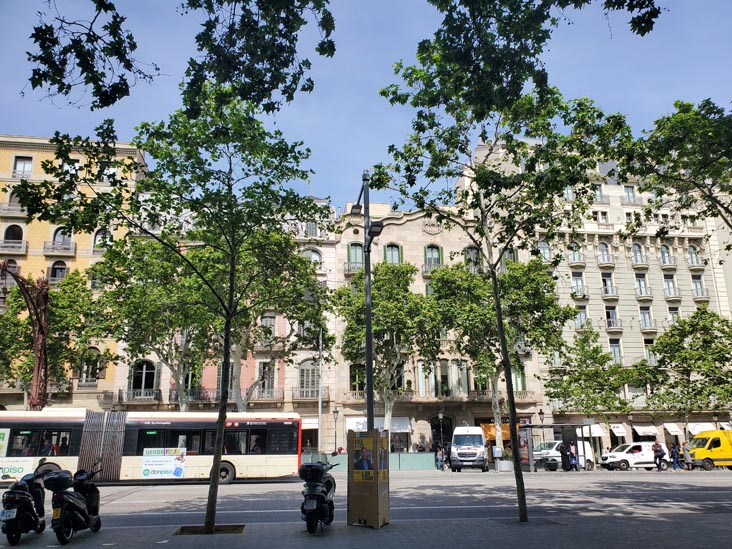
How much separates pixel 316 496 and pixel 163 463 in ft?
49.6

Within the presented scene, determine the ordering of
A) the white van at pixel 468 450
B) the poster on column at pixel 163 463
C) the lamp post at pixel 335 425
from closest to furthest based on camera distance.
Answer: the poster on column at pixel 163 463, the white van at pixel 468 450, the lamp post at pixel 335 425

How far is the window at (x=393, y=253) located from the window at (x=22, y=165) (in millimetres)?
25868

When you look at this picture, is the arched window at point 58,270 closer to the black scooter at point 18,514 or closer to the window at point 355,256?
the window at point 355,256

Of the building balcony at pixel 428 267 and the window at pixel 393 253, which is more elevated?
the window at pixel 393 253

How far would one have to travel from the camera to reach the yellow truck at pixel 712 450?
31422 millimetres

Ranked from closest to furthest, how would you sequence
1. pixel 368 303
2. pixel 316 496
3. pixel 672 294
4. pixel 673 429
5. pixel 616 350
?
pixel 316 496 → pixel 368 303 → pixel 673 429 → pixel 616 350 → pixel 672 294

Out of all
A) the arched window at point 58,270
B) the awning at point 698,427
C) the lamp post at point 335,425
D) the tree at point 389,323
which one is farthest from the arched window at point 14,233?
the awning at point 698,427

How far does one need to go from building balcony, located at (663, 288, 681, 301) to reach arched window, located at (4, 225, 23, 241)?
47.8 meters

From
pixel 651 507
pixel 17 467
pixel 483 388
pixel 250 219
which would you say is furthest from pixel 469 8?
pixel 483 388

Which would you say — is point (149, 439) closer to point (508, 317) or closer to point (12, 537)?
point (12, 537)

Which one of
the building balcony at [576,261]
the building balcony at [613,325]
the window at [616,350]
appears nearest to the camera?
the window at [616,350]

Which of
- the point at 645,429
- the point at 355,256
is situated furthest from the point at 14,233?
the point at 645,429

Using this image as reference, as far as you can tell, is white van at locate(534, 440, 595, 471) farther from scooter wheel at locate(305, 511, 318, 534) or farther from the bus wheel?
scooter wheel at locate(305, 511, 318, 534)

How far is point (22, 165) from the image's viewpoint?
4219 cm
